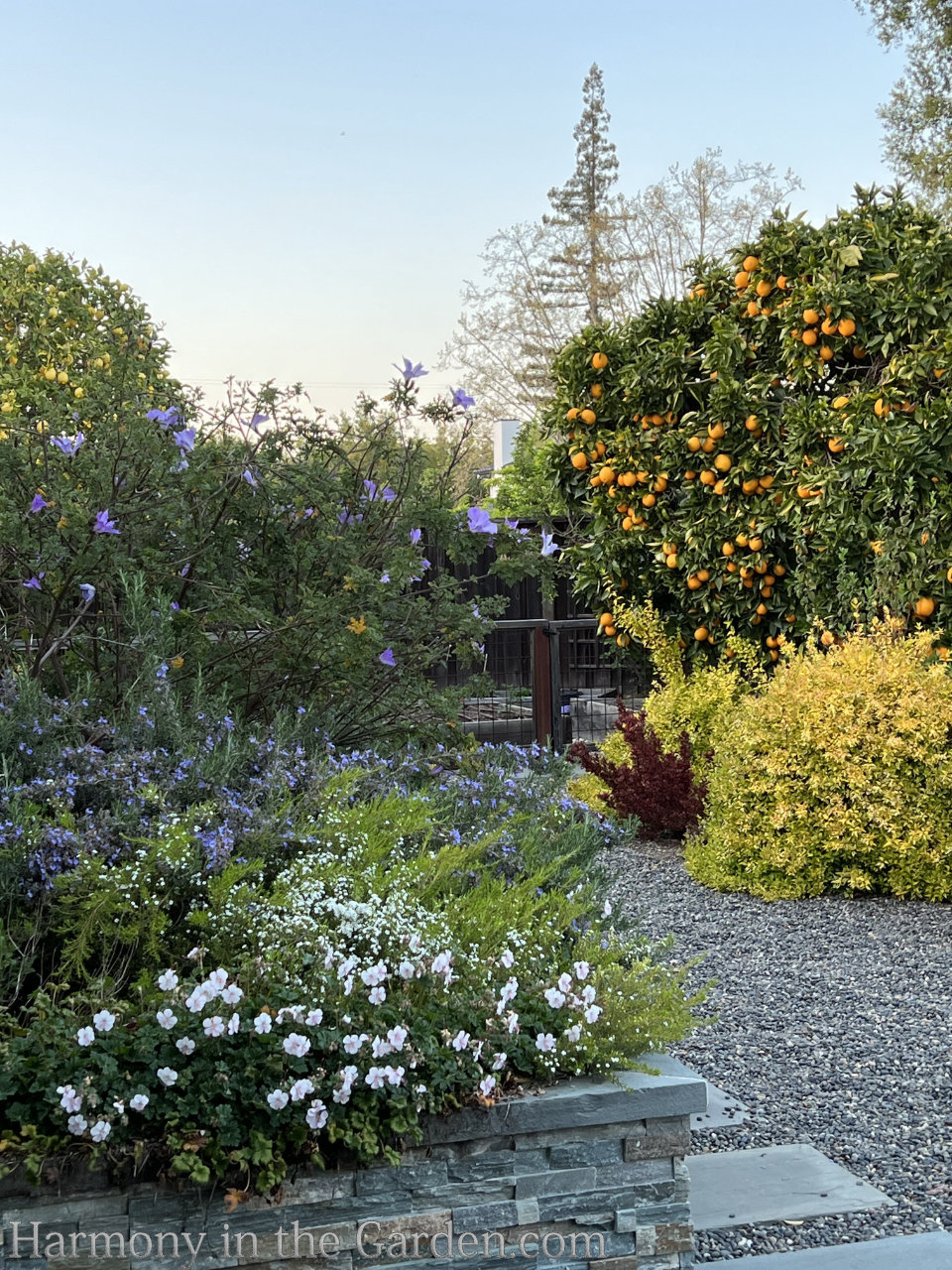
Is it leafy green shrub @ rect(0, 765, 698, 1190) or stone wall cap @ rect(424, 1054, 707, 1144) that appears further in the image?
stone wall cap @ rect(424, 1054, 707, 1144)

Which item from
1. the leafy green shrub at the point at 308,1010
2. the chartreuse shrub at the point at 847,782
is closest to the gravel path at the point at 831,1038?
the chartreuse shrub at the point at 847,782

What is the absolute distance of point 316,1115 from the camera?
175 cm

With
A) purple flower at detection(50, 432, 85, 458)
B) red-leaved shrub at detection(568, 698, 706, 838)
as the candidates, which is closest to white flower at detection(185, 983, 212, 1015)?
purple flower at detection(50, 432, 85, 458)

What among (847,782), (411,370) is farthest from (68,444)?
(847,782)

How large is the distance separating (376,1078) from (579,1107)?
0.37m

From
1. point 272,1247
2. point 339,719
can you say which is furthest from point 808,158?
point 272,1247

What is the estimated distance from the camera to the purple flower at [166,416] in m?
3.62

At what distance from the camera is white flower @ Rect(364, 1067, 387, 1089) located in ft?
5.86

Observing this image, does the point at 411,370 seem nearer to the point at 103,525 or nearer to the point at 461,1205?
the point at 103,525

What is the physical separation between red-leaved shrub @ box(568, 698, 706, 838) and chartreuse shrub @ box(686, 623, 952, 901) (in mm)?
759

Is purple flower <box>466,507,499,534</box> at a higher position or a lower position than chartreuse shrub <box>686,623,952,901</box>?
higher

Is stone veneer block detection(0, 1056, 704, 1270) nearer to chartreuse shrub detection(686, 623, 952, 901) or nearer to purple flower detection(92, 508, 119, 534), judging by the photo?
purple flower detection(92, 508, 119, 534)

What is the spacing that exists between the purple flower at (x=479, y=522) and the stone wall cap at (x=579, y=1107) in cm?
226

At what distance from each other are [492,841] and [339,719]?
1.17 meters
